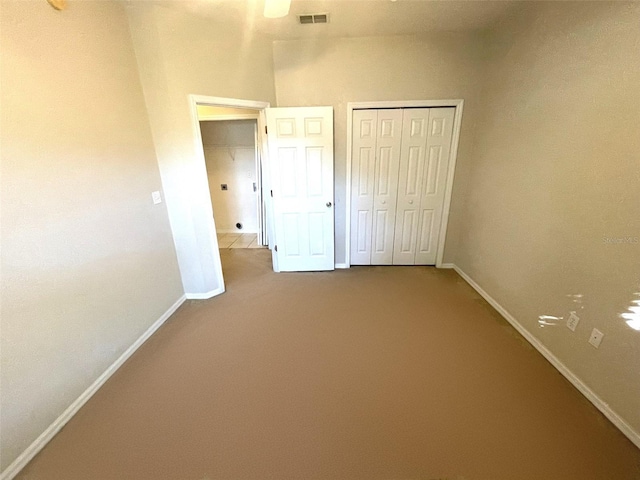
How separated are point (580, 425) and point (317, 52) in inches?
142

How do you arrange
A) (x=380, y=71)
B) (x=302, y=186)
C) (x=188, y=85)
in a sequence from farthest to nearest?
(x=302, y=186) < (x=380, y=71) < (x=188, y=85)

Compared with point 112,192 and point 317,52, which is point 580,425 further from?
point 317,52

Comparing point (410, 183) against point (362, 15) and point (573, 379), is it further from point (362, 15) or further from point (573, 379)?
point (573, 379)

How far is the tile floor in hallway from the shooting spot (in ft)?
14.6

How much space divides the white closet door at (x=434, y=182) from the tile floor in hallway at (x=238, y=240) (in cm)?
258

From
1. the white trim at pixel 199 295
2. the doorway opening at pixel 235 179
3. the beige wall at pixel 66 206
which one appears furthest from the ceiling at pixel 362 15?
the white trim at pixel 199 295

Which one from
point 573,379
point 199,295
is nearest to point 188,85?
point 199,295

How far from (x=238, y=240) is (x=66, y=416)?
3.32 meters

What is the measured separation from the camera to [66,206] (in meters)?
1.56

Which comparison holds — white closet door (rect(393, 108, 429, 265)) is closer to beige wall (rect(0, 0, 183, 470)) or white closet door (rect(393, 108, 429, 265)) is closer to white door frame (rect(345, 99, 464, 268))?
white door frame (rect(345, 99, 464, 268))

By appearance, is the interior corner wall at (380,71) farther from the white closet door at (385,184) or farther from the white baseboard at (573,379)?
the white baseboard at (573,379)

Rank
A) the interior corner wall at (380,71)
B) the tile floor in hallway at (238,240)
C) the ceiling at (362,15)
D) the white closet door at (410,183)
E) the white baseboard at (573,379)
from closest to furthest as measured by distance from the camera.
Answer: the white baseboard at (573,379) < the ceiling at (362,15) < the interior corner wall at (380,71) < the white closet door at (410,183) < the tile floor in hallway at (238,240)

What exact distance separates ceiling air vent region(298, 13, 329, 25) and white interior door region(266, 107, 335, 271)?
2.36ft

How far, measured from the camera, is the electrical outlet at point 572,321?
5.59ft
